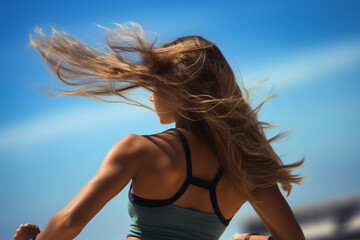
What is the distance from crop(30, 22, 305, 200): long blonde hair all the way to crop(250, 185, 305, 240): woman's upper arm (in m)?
0.05

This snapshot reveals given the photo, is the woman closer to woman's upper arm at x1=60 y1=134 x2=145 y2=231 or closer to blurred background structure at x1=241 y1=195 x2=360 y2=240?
woman's upper arm at x1=60 y1=134 x2=145 y2=231

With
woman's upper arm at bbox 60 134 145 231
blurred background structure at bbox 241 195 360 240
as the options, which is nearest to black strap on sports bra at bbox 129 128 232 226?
woman's upper arm at bbox 60 134 145 231

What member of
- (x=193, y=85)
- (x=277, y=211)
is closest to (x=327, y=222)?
(x=277, y=211)

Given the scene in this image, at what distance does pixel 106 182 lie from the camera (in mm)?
1085

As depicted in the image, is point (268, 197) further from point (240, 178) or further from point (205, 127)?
point (205, 127)

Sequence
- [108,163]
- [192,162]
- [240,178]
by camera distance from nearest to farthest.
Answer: [108,163], [192,162], [240,178]

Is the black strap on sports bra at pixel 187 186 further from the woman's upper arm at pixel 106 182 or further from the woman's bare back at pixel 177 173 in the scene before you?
the woman's upper arm at pixel 106 182

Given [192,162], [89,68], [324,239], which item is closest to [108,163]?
[192,162]

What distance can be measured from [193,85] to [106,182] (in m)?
0.50

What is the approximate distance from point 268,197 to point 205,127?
14.4 inches

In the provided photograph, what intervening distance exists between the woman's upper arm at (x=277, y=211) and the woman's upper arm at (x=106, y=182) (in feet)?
1.88

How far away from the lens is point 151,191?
120 centimetres

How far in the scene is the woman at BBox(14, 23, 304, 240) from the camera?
115 centimetres

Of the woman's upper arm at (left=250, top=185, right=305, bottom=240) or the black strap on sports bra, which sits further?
the woman's upper arm at (left=250, top=185, right=305, bottom=240)
